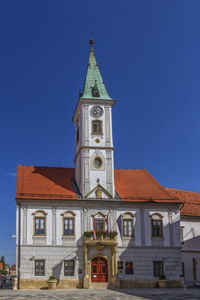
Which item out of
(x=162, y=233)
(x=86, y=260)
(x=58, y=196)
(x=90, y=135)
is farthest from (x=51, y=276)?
(x=90, y=135)

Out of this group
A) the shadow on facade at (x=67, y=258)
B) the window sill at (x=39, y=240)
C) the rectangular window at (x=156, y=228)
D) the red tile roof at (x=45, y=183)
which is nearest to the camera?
the shadow on facade at (x=67, y=258)

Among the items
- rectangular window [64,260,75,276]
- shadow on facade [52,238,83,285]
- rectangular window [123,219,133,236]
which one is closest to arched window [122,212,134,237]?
rectangular window [123,219,133,236]

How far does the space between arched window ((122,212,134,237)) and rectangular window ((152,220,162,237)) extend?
211 cm

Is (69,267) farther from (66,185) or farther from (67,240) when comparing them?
(66,185)

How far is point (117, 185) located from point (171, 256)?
8.79 m

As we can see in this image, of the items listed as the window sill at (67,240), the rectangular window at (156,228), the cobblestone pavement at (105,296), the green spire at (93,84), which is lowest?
the cobblestone pavement at (105,296)

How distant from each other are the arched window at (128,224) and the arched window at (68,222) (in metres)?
4.95

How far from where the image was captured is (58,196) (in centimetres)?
3966

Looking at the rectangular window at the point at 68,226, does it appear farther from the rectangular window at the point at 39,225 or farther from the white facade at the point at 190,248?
the white facade at the point at 190,248

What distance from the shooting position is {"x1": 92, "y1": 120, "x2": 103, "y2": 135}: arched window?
141ft

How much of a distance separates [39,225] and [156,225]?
11305 millimetres

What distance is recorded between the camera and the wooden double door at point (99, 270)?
38.5 metres

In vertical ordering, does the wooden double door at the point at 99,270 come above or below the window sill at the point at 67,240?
below

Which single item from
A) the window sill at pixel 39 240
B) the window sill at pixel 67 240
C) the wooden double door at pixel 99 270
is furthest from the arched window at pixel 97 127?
the wooden double door at pixel 99 270
